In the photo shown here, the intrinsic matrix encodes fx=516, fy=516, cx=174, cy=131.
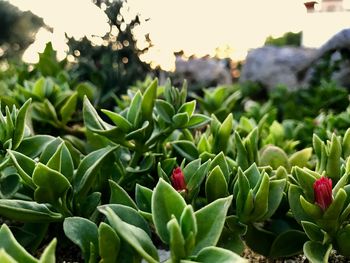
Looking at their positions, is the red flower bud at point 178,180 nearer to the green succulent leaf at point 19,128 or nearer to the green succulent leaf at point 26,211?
the green succulent leaf at point 26,211

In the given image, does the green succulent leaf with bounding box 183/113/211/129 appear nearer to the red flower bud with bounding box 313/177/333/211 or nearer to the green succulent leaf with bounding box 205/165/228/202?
the green succulent leaf with bounding box 205/165/228/202

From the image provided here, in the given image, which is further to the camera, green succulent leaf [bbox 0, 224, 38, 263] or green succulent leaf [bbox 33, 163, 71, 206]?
green succulent leaf [bbox 33, 163, 71, 206]

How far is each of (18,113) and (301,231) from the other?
64cm

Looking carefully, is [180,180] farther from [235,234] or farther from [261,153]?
[261,153]

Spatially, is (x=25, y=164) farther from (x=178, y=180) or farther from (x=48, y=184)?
(x=178, y=180)

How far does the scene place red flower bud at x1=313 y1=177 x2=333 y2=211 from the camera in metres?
0.94

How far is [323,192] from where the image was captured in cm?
94

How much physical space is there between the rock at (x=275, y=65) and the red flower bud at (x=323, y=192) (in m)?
5.07

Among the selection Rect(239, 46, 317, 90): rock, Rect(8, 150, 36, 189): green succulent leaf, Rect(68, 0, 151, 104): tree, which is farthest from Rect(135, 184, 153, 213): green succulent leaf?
Rect(239, 46, 317, 90): rock

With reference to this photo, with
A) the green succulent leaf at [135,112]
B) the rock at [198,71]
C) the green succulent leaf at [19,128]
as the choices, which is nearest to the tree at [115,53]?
the rock at [198,71]

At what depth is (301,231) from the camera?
3.55ft

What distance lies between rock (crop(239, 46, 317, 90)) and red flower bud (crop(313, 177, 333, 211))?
200 inches

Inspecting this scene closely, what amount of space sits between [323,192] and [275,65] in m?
5.72

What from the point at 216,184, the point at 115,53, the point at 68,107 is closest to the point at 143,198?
the point at 216,184
